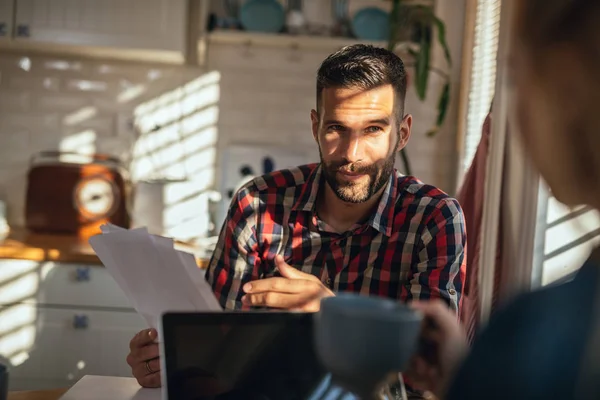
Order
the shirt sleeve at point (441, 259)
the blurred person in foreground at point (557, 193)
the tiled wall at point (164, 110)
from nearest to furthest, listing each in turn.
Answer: the blurred person in foreground at point (557, 193) < the shirt sleeve at point (441, 259) < the tiled wall at point (164, 110)

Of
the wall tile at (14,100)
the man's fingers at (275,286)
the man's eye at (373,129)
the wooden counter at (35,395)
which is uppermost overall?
the wall tile at (14,100)

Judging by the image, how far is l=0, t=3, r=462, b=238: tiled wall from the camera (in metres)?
3.07

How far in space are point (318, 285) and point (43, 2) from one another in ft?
7.01

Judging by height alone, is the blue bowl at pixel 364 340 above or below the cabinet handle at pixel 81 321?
above

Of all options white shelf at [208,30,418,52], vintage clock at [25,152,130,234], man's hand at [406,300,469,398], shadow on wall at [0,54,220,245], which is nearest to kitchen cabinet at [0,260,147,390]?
vintage clock at [25,152,130,234]

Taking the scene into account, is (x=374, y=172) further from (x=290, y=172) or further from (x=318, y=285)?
(x=318, y=285)

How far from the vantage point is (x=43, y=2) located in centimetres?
276

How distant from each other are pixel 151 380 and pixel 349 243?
53cm

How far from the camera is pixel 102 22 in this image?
2773 millimetres

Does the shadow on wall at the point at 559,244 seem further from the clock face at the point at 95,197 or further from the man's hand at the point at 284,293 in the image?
the clock face at the point at 95,197

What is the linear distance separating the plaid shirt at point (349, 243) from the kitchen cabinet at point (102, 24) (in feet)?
4.46

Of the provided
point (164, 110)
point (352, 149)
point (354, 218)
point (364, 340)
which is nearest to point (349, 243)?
point (354, 218)

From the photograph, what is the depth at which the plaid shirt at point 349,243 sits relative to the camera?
59.4 inches

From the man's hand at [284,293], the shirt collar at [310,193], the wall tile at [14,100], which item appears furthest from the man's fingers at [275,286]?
the wall tile at [14,100]
